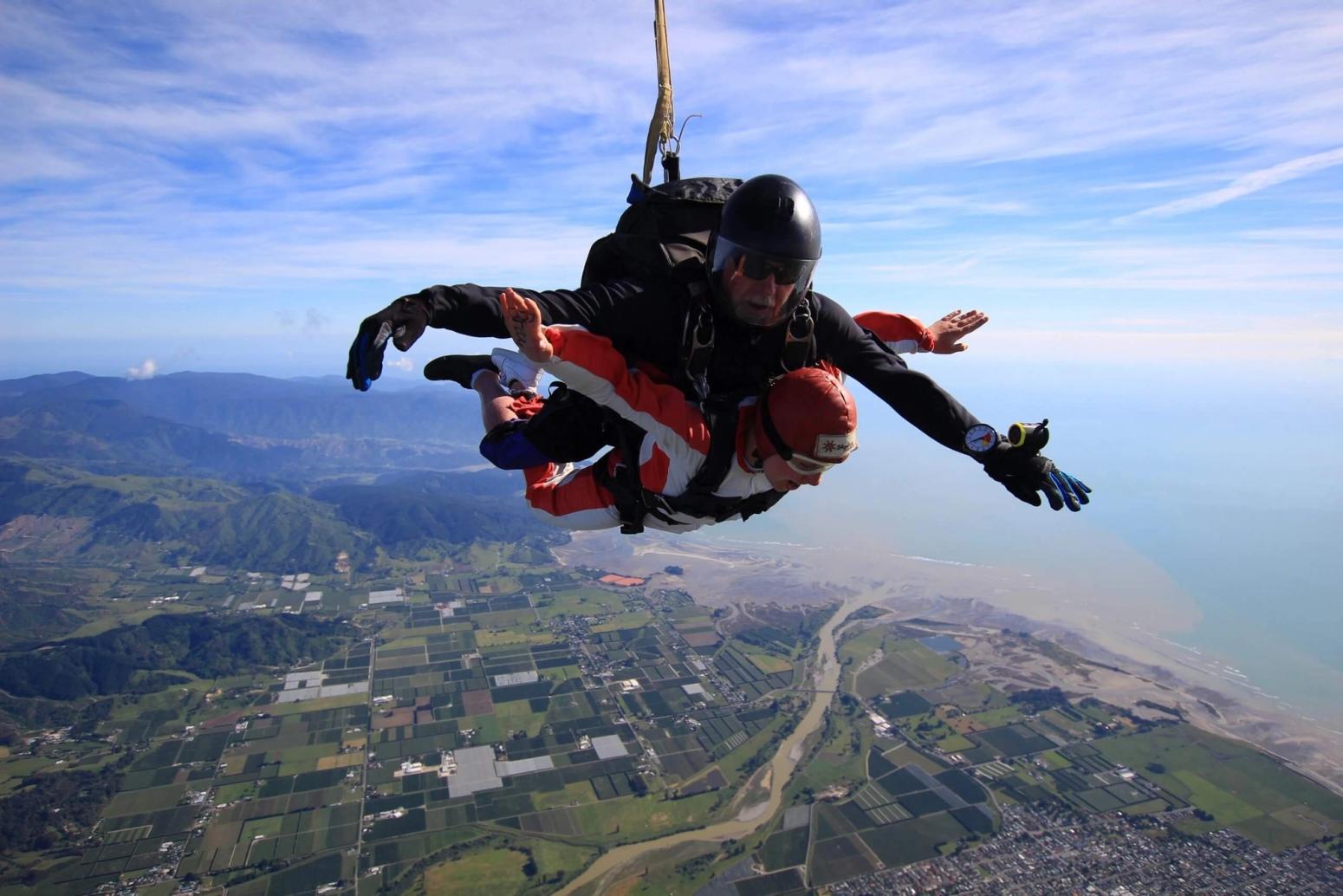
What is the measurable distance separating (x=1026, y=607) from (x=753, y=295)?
60.3m

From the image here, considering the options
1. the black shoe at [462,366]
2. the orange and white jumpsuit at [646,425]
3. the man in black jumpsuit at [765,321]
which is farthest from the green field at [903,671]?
the man in black jumpsuit at [765,321]

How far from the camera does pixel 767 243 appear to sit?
2.88 metres

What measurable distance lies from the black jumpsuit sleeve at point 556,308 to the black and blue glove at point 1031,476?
1.49m

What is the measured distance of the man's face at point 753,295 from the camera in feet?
9.74

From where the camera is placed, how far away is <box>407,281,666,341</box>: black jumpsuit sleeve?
7.85ft

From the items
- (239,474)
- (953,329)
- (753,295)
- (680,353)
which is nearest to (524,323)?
(680,353)

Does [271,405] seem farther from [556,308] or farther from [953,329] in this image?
[556,308]

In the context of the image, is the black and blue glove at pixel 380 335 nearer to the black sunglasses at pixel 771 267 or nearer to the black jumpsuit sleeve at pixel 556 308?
the black jumpsuit sleeve at pixel 556 308

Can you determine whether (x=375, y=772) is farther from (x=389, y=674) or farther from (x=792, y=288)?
(x=792, y=288)

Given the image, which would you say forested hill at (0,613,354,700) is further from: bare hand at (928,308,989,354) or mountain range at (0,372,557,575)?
bare hand at (928,308,989,354)

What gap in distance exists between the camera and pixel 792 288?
10.0 ft

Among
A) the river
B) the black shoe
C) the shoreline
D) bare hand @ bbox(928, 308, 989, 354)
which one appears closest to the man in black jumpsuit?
bare hand @ bbox(928, 308, 989, 354)

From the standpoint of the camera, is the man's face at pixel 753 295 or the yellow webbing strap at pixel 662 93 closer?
the man's face at pixel 753 295

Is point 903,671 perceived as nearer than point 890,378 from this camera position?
No
